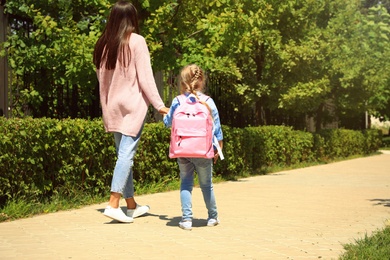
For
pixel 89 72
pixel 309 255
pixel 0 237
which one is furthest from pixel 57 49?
pixel 309 255

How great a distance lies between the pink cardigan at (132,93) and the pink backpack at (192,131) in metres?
0.42

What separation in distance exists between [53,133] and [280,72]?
39.2 feet

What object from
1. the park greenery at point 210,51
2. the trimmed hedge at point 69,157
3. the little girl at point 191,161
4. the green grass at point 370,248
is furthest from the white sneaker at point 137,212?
the park greenery at point 210,51

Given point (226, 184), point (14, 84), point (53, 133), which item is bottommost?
point (226, 184)

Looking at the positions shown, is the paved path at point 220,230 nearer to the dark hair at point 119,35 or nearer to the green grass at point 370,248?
the green grass at point 370,248

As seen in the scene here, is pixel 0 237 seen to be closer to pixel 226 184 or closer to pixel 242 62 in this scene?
pixel 226 184

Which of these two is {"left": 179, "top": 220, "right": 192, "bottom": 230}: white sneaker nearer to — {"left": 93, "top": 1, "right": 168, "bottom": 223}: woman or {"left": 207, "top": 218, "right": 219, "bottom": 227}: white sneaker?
{"left": 207, "top": 218, "right": 219, "bottom": 227}: white sneaker

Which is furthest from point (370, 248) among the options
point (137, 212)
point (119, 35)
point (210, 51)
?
point (210, 51)

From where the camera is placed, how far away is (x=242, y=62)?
65.4ft

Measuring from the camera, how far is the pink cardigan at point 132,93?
24.2 feet

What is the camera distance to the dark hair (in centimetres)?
741

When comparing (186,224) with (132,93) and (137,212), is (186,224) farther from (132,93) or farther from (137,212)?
(132,93)

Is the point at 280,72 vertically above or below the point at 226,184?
above

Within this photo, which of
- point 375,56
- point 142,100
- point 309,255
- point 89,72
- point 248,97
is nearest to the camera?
point 309,255
